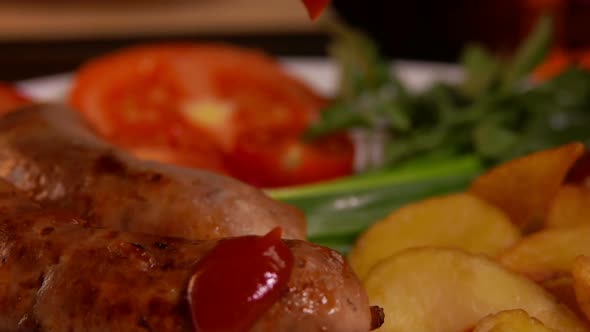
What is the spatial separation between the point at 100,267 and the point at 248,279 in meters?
0.25

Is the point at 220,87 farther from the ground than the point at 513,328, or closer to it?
closer to it

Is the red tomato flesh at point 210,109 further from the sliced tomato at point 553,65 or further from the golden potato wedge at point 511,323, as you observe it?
the golden potato wedge at point 511,323

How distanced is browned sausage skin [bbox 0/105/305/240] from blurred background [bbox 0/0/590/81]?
2.40m

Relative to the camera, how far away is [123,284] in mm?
1147

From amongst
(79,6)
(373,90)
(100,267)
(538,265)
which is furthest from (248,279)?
(79,6)

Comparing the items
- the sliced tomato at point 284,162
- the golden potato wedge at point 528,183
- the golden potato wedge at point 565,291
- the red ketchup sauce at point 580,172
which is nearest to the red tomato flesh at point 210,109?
the sliced tomato at point 284,162

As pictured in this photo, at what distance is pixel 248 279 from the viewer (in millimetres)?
1099

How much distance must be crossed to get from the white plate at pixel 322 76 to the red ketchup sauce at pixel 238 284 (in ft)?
7.21

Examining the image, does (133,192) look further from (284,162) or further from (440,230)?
(284,162)

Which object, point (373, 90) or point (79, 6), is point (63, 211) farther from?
point (79, 6)

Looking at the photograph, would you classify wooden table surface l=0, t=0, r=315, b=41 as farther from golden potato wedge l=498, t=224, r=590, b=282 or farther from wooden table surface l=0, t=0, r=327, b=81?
golden potato wedge l=498, t=224, r=590, b=282

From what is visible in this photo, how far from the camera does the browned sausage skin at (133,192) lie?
139 centimetres

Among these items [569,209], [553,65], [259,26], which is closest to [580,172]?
[569,209]

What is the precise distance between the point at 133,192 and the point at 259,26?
12.6 ft
